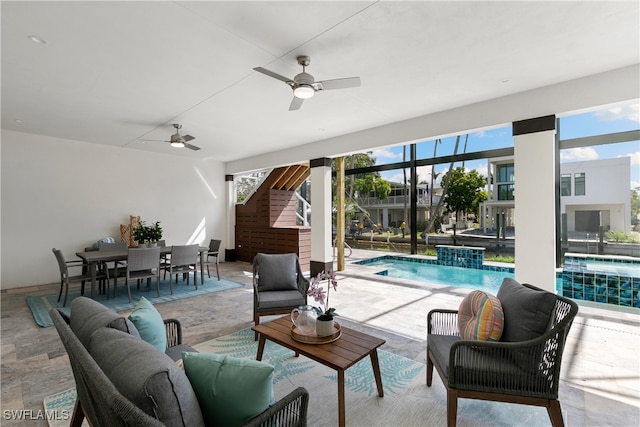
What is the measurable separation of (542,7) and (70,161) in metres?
7.93

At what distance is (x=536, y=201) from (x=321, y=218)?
3.69 metres

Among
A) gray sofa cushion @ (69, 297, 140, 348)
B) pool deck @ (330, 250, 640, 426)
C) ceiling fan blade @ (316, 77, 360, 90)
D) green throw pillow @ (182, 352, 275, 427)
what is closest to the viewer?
green throw pillow @ (182, 352, 275, 427)

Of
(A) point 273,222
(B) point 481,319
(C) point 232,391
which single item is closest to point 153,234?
(A) point 273,222

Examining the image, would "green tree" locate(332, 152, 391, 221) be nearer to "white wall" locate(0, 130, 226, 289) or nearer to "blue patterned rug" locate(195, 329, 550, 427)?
"white wall" locate(0, 130, 226, 289)

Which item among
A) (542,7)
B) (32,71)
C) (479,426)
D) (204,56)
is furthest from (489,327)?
(32,71)

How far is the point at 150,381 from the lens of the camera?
0.91m

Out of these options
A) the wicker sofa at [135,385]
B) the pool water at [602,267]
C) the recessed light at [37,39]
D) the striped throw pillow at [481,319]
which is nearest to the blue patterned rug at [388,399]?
the striped throw pillow at [481,319]

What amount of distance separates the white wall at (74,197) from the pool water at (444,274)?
18.2ft

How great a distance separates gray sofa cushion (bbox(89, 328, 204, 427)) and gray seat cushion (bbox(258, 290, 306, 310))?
2.17 m

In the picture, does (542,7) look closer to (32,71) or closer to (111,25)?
(111,25)

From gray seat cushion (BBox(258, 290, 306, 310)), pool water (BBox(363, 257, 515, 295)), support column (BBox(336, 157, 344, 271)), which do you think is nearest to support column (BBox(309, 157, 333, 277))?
support column (BBox(336, 157, 344, 271))

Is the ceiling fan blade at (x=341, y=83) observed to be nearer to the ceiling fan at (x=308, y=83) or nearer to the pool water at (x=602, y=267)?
the ceiling fan at (x=308, y=83)

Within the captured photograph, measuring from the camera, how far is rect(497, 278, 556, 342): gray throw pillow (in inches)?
68.2

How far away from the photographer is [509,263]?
7273 millimetres
